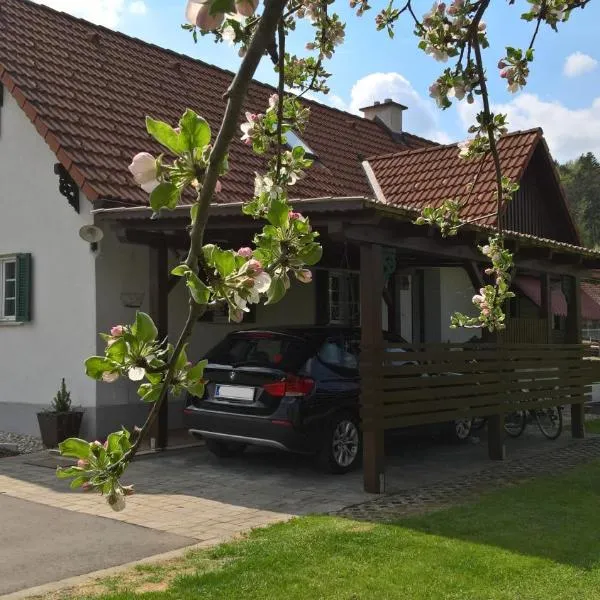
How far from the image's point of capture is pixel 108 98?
13219 mm

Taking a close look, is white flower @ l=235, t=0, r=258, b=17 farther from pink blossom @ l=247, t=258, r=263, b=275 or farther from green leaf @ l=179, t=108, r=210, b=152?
pink blossom @ l=247, t=258, r=263, b=275

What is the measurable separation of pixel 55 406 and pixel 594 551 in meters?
7.33

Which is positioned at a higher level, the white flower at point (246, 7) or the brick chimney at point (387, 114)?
the brick chimney at point (387, 114)

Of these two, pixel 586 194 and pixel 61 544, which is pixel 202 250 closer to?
pixel 61 544

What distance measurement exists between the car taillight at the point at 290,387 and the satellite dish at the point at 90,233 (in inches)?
139

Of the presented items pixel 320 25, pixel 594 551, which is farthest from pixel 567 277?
pixel 320 25

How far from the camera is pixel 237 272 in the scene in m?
1.57

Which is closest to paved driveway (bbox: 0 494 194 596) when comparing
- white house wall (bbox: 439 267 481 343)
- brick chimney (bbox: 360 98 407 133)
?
white house wall (bbox: 439 267 481 343)

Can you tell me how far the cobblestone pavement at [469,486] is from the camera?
280 inches

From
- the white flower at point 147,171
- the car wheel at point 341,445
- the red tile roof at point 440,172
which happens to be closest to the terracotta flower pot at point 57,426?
the car wheel at point 341,445

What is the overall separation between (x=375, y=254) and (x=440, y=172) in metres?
9.54

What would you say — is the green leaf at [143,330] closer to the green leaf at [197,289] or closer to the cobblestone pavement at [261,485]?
the green leaf at [197,289]

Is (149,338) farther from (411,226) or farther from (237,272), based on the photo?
(411,226)

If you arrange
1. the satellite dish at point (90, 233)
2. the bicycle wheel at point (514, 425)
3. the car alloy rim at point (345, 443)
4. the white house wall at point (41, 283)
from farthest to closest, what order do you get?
1. the bicycle wheel at point (514, 425)
2. the white house wall at point (41, 283)
3. the satellite dish at point (90, 233)
4. the car alloy rim at point (345, 443)
